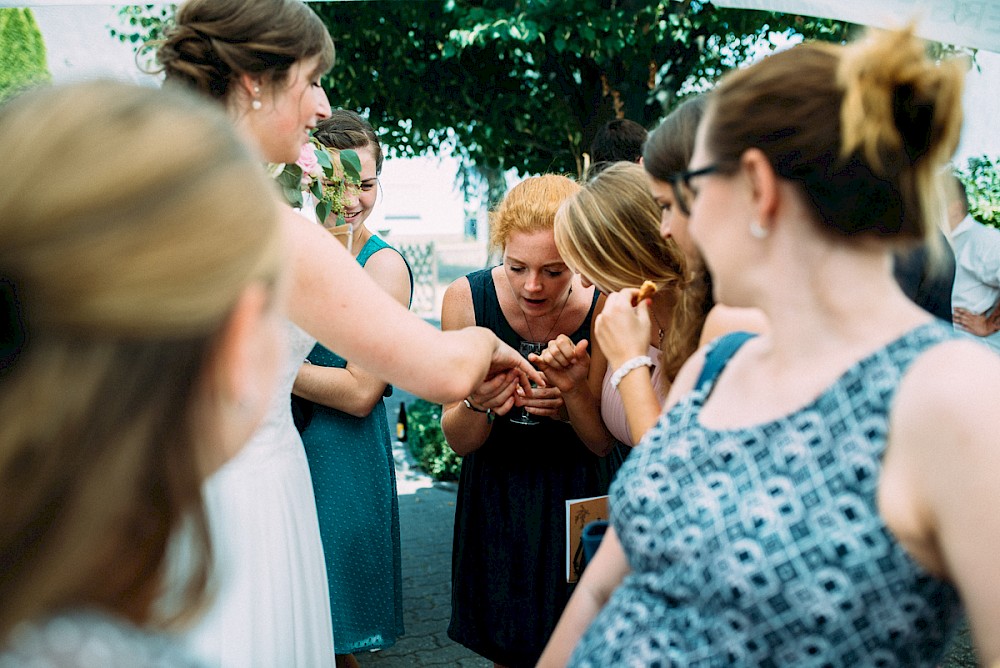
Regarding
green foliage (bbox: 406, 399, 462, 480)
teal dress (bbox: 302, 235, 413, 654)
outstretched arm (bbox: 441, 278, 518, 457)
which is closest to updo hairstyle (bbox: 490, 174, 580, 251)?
outstretched arm (bbox: 441, 278, 518, 457)

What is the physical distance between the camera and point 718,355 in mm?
1655

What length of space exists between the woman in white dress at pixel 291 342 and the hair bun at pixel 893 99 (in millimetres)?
945

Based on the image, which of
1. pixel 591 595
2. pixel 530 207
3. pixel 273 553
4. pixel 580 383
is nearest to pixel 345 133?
pixel 530 207

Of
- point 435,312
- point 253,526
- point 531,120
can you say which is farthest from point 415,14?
point 435,312

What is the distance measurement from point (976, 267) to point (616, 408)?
3711 millimetres

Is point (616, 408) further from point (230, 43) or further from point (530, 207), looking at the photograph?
point (230, 43)

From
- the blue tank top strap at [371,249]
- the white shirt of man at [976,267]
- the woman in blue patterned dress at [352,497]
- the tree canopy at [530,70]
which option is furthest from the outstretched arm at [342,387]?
A: the tree canopy at [530,70]

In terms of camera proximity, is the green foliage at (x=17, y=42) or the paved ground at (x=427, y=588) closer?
the paved ground at (x=427, y=588)

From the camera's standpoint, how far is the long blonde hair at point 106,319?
725mm

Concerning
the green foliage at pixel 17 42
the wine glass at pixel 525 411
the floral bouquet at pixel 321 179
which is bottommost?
the wine glass at pixel 525 411

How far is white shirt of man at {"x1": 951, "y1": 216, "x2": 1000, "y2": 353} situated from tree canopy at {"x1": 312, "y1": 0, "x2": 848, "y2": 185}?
321 cm

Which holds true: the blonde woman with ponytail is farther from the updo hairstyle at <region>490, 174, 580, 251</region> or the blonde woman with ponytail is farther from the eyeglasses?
the eyeglasses

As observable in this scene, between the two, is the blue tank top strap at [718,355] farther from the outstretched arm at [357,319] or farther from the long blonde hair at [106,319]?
the long blonde hair at [106,319]

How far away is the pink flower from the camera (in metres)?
2.81
